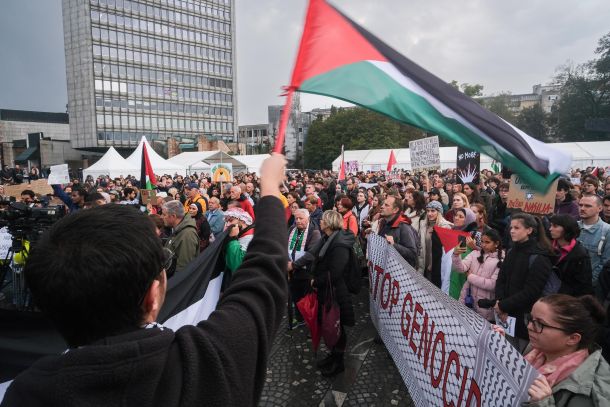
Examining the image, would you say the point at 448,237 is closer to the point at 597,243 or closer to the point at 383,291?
the point at 383,291

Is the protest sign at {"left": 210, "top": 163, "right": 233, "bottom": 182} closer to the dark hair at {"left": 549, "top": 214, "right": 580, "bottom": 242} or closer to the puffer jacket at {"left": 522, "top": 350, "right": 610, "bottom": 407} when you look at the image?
the dark hair at {"left": 549, "top": 214, "right": 580, "bottom": 242}

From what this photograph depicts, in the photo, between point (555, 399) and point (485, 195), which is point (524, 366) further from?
point (485, 195)

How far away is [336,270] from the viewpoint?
4.00 meters

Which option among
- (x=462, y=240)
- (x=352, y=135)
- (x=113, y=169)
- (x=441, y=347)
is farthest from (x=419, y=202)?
(x=352, y=135)

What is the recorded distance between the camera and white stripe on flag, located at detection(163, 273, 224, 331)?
8.98ft

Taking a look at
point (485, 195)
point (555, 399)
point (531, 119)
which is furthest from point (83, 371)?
point (531, 119)

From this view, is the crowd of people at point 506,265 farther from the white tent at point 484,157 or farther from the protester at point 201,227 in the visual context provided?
the white tent at point 484,157

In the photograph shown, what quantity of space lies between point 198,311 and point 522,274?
2.61 meters

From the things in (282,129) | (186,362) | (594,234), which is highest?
(282,129)

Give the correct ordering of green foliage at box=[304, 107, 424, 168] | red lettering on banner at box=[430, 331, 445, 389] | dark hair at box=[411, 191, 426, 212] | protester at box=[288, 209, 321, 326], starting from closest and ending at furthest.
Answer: red lettering on banner at box=[430, 331, 445, 389] < protester at box=[288, 209, 321, 326] < dark hair at box=[411, 191, 426, 212] < green foliage at box=[304, 107, 424, 168]

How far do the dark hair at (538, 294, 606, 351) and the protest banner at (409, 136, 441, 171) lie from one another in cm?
874

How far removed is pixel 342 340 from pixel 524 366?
245 cm

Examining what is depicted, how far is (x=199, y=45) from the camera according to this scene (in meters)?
75.2

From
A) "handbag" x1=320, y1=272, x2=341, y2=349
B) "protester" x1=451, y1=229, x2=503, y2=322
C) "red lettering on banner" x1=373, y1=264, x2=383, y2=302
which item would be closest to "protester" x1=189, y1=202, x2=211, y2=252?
"handbag" x1=320, y1=272, x2=341, y2=349
